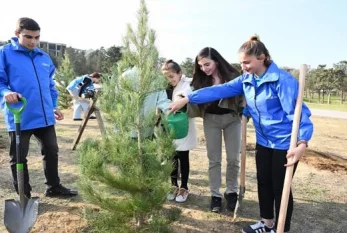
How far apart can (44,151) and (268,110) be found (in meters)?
2.65

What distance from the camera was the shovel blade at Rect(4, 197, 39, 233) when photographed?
3139 mm

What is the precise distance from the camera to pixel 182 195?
4207 mm

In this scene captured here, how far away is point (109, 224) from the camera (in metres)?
2.77

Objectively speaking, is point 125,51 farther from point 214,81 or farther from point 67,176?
point 67,176

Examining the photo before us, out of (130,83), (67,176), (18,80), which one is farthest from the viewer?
(67,176)

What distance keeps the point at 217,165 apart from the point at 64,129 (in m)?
Answer: 6.93

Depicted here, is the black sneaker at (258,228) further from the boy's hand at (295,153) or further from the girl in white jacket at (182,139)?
the boy's hand at (295,153)

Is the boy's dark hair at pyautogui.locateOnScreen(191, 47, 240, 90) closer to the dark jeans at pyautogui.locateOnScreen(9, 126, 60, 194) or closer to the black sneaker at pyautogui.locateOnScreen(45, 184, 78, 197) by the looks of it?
the dark jeans at pyautogui.locateOnScreen(9, 126, 60, 194)

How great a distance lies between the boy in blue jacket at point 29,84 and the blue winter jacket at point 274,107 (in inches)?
85.6

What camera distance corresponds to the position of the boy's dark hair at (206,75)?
11.8ft

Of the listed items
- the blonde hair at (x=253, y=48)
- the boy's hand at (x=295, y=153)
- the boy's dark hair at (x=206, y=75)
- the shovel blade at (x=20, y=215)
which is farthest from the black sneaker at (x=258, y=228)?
the shovel blade at (x=20, y=215)

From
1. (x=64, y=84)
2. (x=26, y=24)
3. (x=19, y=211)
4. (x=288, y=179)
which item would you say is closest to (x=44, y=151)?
(x=19, y=211)

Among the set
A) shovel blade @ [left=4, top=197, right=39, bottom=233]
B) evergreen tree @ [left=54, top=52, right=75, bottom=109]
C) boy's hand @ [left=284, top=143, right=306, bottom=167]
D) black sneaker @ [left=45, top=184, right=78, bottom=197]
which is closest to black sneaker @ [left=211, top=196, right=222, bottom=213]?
boy's hand @ [left=284, top=143, right=306, bottom=167]

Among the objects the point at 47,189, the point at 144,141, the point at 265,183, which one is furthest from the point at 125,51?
the point at 47,189
